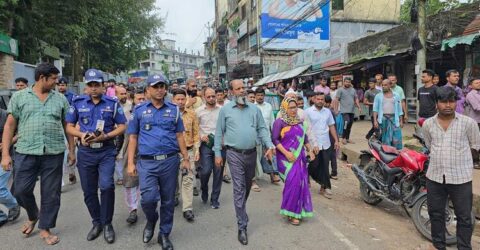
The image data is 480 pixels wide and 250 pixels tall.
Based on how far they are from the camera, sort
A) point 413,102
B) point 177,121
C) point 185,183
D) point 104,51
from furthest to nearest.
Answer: point 104,51
point 413,102
point 185,183
point 177,121

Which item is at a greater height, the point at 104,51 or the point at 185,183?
the point at 104,51

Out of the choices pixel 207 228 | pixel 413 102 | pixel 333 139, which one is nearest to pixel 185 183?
pixel 207 228

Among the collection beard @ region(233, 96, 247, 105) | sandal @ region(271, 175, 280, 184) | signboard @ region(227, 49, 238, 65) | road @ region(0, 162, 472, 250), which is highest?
signboard @ region(227, 49, 238, 65)

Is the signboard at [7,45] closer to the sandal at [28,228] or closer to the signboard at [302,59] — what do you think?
the sandal at [28,228]

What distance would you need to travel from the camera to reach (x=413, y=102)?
43.8 ft

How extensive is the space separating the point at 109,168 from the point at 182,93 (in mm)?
1480

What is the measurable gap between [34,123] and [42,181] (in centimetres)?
62

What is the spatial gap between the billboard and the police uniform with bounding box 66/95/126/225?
25979mm

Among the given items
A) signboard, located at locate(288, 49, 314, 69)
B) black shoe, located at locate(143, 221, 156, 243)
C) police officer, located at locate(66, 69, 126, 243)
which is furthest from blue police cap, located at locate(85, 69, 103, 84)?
signboard, located at locate(288, 49, 314, 69)

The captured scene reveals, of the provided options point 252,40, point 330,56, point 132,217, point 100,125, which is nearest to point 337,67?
point 330,56

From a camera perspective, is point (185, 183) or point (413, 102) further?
point (413, 102)

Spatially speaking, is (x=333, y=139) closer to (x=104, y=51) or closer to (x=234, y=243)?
(x=234, y=243)

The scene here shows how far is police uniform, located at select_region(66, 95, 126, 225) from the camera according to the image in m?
3.97

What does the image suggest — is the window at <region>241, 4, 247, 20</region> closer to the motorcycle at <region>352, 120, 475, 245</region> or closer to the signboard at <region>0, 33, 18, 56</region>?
the signboard at <region>0, 33, 18, 56</region>
